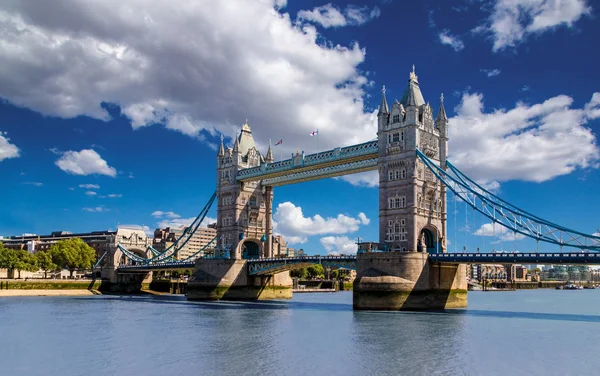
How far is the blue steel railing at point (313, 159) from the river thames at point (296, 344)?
78.1ft

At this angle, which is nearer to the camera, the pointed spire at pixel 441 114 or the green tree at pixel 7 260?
the pointed spire at pixel 441 114

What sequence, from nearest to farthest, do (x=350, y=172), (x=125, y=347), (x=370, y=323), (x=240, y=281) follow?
(x=125, y=347) < (x=370, y=323) < (x=350, y=172) < (x=240, y=281)

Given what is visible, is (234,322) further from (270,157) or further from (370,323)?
(270,157)

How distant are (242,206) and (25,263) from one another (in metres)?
44.5

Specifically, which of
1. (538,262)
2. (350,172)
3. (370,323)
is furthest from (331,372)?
(350,172)

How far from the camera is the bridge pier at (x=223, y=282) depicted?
85688mm

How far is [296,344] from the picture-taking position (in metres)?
38.9

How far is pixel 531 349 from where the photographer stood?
123 feet

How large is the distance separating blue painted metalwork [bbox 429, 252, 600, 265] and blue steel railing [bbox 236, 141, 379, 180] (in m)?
17.5

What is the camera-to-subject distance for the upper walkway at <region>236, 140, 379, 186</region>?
76062 mm

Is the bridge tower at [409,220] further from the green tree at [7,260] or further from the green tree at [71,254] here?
the green tree at [71,254]

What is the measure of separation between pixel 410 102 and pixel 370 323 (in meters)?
29.4

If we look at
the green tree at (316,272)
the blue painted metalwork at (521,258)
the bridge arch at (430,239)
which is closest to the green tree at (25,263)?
the green tree at (316,272)

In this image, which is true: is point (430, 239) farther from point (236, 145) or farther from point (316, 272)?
point (316, 272)
